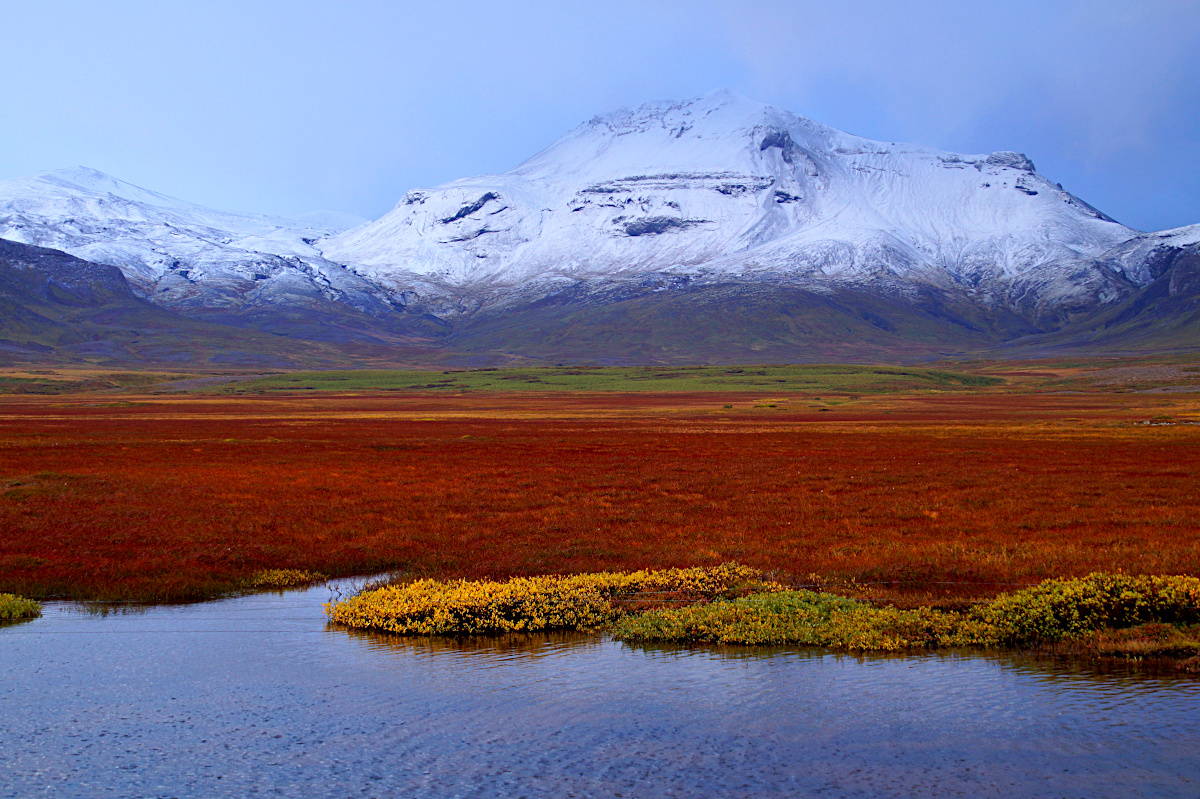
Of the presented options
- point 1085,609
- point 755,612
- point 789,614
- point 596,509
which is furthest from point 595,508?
point 1085,609

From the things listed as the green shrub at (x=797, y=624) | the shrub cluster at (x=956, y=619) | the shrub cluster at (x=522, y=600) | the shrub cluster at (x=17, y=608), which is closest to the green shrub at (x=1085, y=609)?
the shrub cluster at (x=956, y=619)

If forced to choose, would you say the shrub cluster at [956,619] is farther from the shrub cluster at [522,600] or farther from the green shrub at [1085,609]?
the shrub cluster at [522,600]

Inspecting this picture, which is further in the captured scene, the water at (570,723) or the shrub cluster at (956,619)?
A: the shrub cluster at (956,619)

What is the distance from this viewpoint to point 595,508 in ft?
120

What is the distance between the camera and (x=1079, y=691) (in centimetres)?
1603

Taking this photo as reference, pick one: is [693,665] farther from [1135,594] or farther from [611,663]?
[1135,594]

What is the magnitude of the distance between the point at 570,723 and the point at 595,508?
70.8 ft

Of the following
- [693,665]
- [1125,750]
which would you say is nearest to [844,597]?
[693,665]

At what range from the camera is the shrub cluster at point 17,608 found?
22.5 m

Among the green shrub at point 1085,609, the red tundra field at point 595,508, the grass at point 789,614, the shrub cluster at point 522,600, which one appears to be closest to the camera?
the grass at point 789,614

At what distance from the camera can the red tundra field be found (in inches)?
1049

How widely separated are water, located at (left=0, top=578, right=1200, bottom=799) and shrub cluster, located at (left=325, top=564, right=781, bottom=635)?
1.21m

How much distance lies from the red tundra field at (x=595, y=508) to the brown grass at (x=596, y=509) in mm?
140

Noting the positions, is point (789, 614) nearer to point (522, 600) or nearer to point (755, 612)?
point (755, 612)
